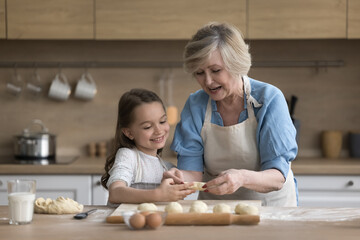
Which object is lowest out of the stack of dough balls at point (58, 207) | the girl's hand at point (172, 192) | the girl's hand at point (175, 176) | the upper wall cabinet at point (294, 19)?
the stack of dough balls at point (58, 207)

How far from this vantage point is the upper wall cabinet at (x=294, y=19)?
10.4ft

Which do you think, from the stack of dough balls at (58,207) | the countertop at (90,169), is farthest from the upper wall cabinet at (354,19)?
the stack of dough balls at (58,207)

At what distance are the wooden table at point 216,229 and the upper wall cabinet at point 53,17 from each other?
176cm

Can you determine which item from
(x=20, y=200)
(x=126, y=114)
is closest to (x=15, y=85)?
(x=126, y=114)

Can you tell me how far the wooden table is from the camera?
1.37 m

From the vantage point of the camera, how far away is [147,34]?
3.18 m

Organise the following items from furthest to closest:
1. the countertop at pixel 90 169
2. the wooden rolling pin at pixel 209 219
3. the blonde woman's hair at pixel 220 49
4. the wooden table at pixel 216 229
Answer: the countertop at pixel 90 169
the blonde woman's hair at pixel 220 49
the wooden rolling pin at pixel 209 219
the wooden table at pixel 216 229

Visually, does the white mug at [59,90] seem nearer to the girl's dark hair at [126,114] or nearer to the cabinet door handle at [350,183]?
the girl's dark hair at [126,114]

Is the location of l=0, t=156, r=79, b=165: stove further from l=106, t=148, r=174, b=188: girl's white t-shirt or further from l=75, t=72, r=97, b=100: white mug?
l=106, t=148, r=174, b=188: girl's white t-shirt

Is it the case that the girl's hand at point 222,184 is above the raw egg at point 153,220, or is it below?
above

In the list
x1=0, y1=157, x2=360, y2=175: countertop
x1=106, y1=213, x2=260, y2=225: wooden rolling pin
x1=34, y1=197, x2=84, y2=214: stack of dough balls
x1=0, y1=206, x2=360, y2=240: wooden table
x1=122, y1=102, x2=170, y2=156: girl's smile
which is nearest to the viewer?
x1=0, y1=206, x2=360, y2=240: wooden table

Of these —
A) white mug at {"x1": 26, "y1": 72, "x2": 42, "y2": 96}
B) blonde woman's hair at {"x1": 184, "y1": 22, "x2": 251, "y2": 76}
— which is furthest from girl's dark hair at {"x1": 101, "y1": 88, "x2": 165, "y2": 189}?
white mug at {"x1": 26, "y1": 72, "x2": 42, "y2": 96}

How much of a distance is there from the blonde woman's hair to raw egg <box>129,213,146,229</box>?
0.64 metres

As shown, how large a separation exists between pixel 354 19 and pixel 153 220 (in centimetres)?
221
